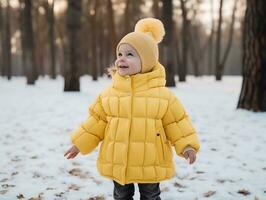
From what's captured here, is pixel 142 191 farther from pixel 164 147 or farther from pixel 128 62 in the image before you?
pixel 128 62

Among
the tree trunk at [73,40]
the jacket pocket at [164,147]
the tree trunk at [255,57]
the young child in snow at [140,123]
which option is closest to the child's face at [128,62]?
the young child in snow at [140,123]

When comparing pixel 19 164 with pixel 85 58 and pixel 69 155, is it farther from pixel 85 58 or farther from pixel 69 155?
pixel 85 58

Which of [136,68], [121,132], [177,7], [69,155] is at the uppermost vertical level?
[177,7]

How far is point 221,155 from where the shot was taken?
5.38m

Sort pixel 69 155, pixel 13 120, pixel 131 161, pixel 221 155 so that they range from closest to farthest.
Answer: pixel 131 161
pixel 69 155
pixel 221 155
pixel 13 120

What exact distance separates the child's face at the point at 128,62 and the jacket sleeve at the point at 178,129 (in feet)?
1.08

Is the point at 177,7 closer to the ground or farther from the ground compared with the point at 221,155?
farther from the ground

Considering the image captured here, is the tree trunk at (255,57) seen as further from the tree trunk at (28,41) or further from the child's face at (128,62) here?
the tree trunk at (28,41)

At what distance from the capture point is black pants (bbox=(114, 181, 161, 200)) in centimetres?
276

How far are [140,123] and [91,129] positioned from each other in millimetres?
409

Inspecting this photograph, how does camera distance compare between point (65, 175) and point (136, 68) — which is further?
point (65, 175)

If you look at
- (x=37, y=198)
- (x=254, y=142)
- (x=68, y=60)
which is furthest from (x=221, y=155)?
(x=68, y=60)

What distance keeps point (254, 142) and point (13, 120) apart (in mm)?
4887

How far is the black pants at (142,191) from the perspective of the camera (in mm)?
2762
